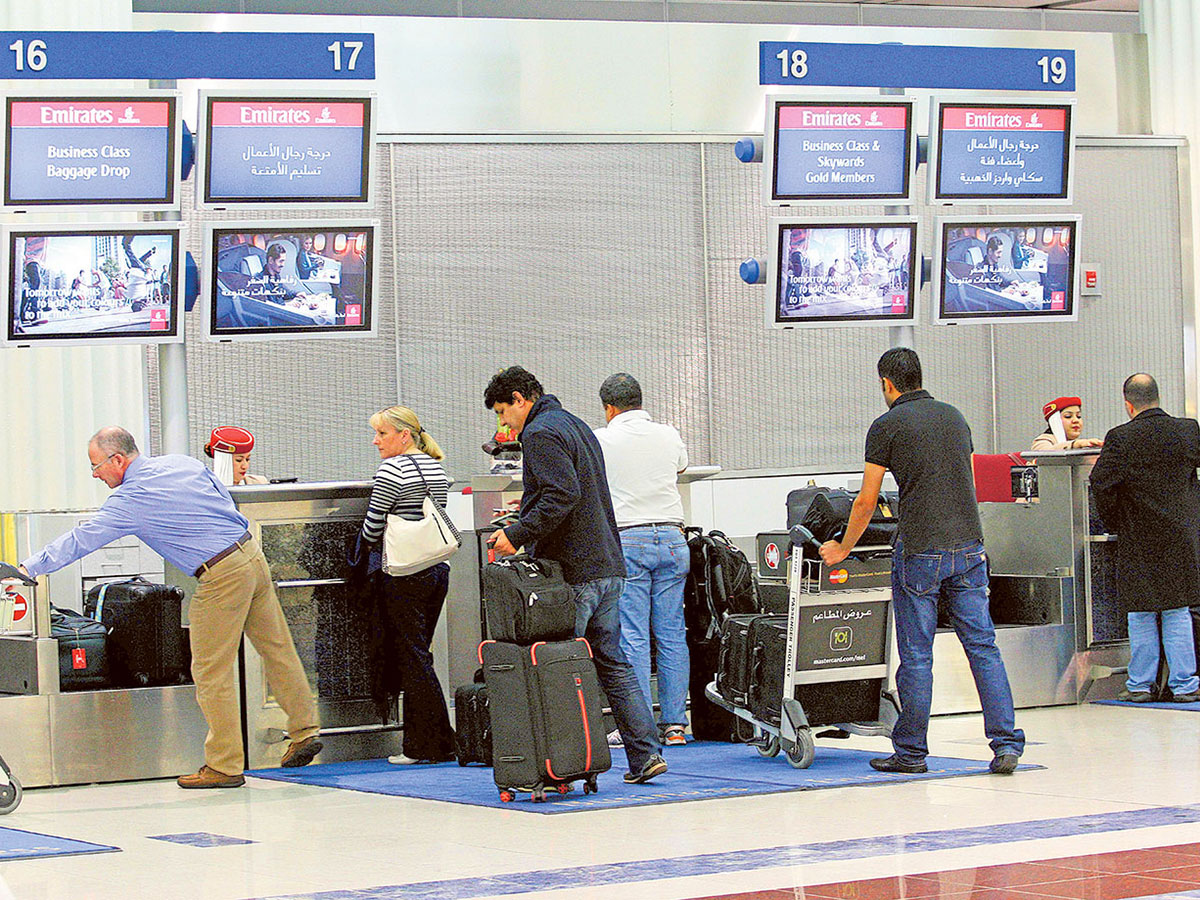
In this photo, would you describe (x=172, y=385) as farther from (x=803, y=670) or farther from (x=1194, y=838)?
(x=1194, y=838)

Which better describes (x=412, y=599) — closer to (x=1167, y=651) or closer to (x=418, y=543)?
(x=418, y=543)

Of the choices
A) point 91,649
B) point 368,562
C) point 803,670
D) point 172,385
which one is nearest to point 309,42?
point 172,385

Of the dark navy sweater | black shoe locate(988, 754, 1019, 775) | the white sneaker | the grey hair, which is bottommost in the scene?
the white sneaker

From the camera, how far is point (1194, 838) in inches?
197

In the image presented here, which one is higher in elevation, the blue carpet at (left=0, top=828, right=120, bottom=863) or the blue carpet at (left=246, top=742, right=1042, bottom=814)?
the blue carpet at (left=0, top=828, right=120, bottom=863)

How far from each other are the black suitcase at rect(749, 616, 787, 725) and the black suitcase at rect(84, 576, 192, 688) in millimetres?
2379

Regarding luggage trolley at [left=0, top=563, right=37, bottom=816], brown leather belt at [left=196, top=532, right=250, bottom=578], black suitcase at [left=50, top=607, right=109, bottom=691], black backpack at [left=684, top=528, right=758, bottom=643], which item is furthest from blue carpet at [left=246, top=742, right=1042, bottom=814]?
luggage trolley at [left=0, top=563, right=37, bottom=816]

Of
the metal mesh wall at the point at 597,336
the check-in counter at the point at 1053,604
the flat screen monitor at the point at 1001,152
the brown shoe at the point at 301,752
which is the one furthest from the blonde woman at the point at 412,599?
A: the flat screen monitor at the point at 1001,152

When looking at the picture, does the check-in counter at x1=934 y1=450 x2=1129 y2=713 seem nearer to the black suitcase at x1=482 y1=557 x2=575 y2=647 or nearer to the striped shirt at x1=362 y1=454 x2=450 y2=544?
the striped shirt at x1=362 y1=454 x2=450 y2=544

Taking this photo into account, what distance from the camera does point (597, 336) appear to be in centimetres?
1082

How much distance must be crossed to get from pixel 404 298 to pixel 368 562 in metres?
2.94

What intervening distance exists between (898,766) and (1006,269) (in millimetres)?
3053

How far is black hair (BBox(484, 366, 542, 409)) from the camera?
6656mm

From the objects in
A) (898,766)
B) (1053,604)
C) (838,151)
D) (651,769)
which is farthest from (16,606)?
(1053,604)
